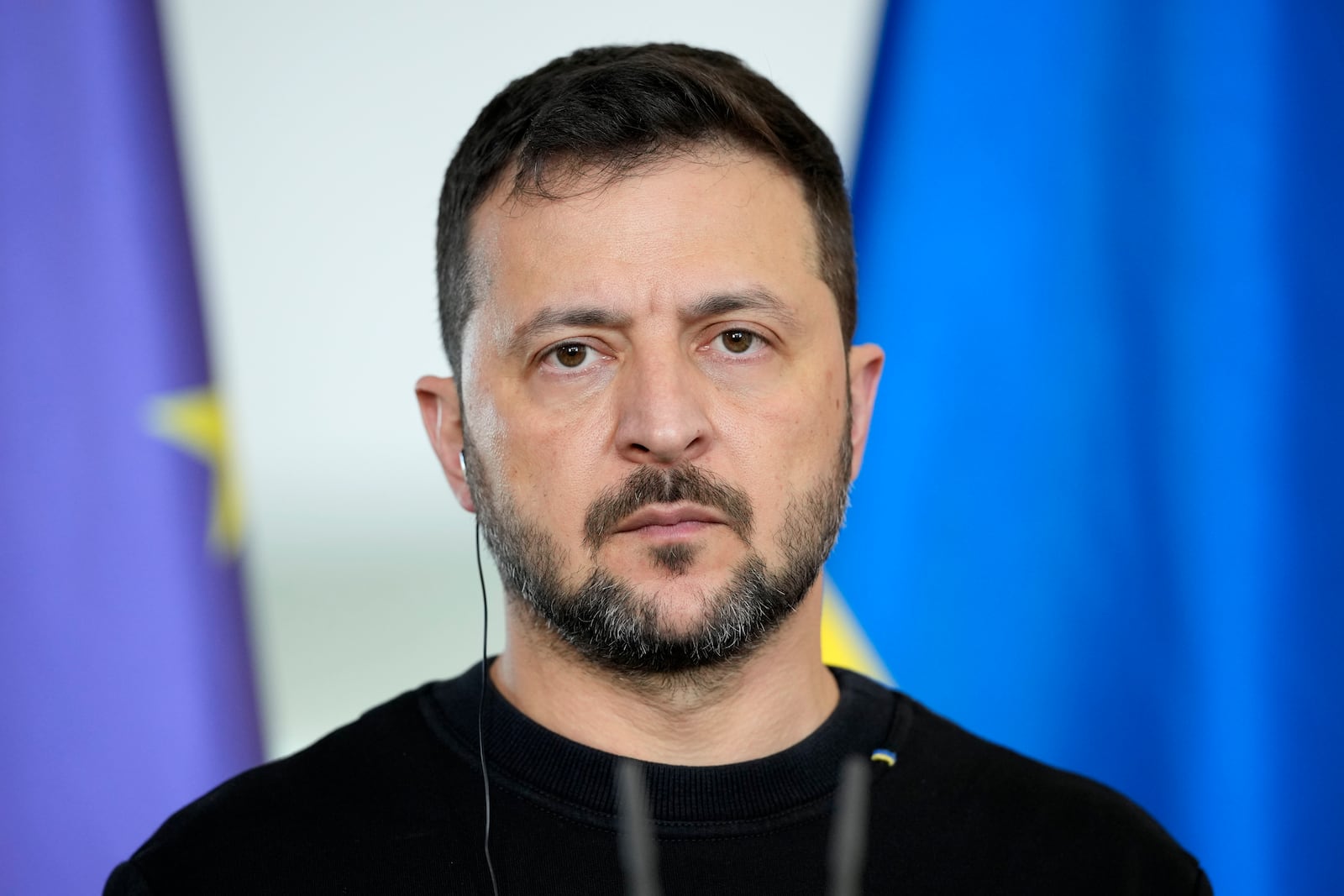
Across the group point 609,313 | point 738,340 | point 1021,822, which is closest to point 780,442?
point 738,340

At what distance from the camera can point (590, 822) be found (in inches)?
59.8

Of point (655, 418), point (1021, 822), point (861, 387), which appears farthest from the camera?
point (861, 387)

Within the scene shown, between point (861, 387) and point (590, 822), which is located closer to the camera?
point (590, 822)

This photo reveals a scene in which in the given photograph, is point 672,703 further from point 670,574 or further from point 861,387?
point 861,387

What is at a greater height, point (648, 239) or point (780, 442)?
point (648, 239)

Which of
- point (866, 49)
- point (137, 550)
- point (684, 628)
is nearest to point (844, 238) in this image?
point (684, 628)

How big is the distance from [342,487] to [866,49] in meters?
1.36

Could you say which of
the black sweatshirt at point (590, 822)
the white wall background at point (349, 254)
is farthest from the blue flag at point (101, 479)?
the black sweatshirt at point (590, 822)

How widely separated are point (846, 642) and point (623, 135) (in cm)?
134

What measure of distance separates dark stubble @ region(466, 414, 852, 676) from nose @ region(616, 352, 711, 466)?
0.09 ft

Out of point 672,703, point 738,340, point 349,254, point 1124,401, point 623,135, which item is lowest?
point 672,703

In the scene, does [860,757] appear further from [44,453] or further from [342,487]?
[44,453]

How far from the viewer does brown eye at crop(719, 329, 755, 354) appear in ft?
5.17

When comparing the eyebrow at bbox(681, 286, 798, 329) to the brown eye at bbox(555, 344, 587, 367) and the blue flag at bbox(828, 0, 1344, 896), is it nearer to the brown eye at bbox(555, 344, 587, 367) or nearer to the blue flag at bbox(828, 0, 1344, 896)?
the brown eye at bbox(555, 344, 587, 367)
